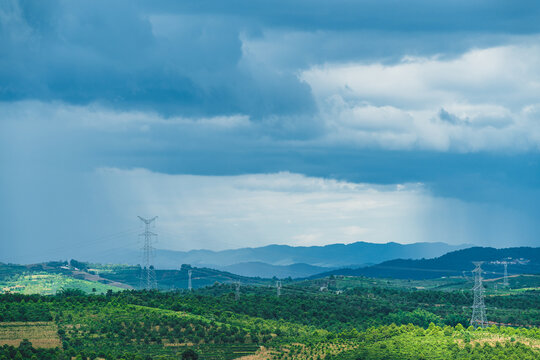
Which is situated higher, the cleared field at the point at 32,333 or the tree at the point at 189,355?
the cleared field at the point at 32,333

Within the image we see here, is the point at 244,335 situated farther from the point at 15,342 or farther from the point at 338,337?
the point at 15,342

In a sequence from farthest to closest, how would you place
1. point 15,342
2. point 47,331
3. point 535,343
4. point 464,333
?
1. point 47,331
2. point 15,342
3. point 464,333
4. point 535,343

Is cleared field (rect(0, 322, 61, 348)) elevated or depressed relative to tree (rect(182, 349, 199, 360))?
elevated

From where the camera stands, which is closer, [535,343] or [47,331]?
[535,343]

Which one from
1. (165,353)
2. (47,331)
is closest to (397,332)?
(165,353)

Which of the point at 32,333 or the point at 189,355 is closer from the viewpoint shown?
the point at 189,355

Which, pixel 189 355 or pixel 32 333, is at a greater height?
pixel 32 333

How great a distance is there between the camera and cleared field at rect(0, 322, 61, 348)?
578 feet

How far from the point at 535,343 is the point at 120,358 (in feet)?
262

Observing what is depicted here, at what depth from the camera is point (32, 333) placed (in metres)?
185

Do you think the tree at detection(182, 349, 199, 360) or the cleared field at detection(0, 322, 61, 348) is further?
the cleared field at detection(0, 322, 61, 348)

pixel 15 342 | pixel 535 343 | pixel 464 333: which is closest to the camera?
pixel 535 343

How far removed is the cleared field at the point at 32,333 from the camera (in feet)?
578

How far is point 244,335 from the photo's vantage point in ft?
639
